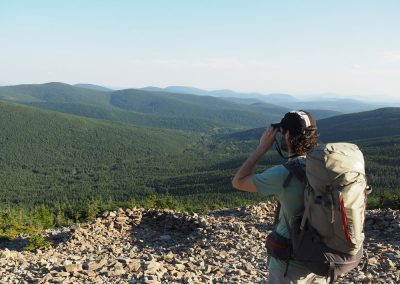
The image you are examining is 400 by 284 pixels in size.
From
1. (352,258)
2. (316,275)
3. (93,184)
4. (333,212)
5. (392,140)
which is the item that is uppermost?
(333,212)

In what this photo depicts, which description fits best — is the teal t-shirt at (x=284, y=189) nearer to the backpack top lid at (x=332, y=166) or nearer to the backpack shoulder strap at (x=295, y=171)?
the backpack shoulder strap at (x=295, y=171)

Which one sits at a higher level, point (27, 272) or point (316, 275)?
point (316, 275)

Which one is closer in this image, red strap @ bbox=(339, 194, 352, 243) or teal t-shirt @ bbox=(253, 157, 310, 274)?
red strap @ bbox=(339, 194, 352, 243)

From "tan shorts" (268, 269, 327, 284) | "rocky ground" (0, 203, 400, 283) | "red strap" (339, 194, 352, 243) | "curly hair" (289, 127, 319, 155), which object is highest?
"curly hair" (289, 127, 319, 155)

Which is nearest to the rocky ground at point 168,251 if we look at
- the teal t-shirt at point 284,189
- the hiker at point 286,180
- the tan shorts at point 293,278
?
the tan shorts at point 293,278

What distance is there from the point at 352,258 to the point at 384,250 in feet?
27.7

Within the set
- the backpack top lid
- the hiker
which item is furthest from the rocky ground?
the backpack top lid

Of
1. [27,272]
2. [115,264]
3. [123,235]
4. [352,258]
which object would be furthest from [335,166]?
[123,235]

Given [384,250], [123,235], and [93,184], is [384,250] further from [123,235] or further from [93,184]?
[93,184]

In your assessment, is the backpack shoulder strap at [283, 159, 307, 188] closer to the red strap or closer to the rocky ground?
the red strap

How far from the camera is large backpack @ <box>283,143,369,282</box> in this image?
385cm

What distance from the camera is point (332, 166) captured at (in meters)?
3.83

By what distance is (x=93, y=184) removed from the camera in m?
160

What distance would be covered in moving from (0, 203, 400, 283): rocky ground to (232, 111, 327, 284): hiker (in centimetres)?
495
